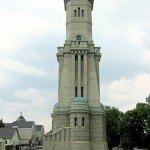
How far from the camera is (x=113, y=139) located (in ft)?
287

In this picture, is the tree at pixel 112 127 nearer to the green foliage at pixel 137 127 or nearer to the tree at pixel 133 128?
the green foliage at pixel 137 127

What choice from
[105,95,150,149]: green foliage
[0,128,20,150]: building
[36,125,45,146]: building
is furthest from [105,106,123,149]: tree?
[36,125,45,146]: building

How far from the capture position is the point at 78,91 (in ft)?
194

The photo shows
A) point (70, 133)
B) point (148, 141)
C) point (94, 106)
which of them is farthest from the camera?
point (148, 141)

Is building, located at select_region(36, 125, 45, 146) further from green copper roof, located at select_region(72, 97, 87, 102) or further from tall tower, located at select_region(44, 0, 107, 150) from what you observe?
green copper roof, located at select_region(72, 97, 87, 102)

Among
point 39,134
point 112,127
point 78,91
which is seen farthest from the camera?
point 39,134

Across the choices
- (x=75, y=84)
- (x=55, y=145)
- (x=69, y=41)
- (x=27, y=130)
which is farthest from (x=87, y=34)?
(x=27, y=130)

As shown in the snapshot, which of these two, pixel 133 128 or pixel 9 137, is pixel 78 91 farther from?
pixel 9 137

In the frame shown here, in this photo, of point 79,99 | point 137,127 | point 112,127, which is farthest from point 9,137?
point 79,99

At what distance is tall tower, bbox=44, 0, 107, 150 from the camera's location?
54.3 m

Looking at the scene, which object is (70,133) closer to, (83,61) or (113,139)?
(83,61)

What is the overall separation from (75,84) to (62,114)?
6.25 metres

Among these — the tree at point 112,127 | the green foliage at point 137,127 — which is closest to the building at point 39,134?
the tree at point 112,127

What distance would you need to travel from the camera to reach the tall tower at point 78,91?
178 ft
